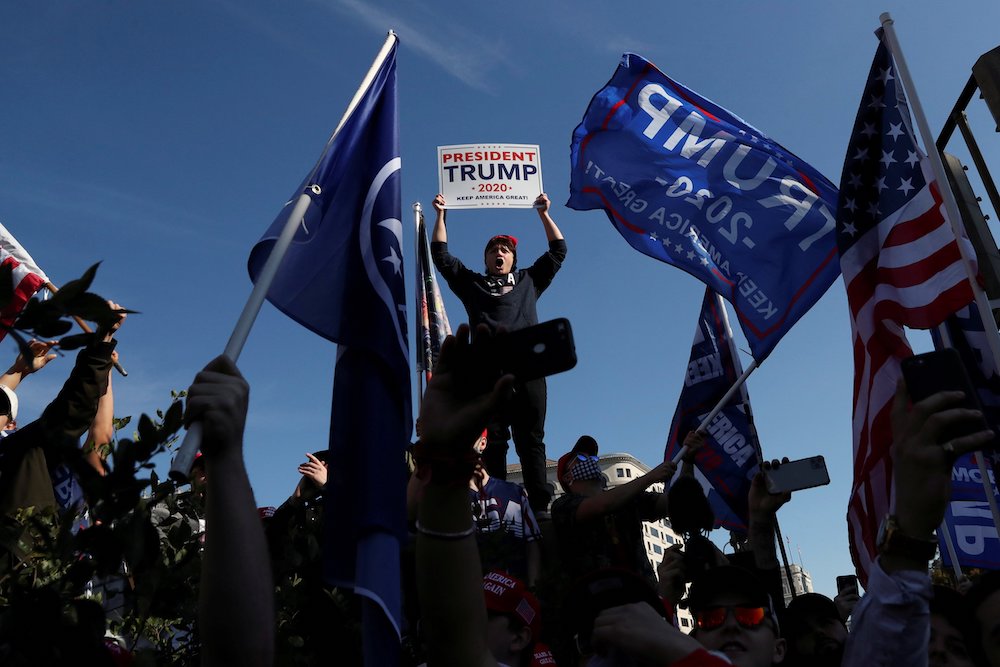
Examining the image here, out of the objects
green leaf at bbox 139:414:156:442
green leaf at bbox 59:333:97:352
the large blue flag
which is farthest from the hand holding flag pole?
the large blue flag

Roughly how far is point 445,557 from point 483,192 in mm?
7240

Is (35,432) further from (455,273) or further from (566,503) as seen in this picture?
(455,273)

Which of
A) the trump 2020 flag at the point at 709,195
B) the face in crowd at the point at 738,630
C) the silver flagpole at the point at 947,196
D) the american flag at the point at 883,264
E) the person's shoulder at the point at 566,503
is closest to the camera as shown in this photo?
the face in crowd at the point at 738,630

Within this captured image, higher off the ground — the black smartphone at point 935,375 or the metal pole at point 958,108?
the metal pole at point 958,108

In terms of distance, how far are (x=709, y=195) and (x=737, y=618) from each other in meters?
4.41

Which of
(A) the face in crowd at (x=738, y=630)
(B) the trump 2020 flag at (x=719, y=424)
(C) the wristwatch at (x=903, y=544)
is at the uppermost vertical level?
(B) the trump 2020 flag at (x=719, y=424)

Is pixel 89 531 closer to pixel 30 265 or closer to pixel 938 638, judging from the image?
pixel 938 638

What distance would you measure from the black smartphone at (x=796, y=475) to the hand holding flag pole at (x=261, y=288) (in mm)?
3179

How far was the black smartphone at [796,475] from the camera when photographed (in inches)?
201

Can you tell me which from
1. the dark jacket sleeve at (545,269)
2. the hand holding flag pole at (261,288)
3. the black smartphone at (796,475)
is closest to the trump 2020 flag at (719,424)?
→ the dark jacket sleeve at (545,269)

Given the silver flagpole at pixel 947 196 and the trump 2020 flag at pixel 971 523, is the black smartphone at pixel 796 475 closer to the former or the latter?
the silver flagpole at pixel 947 196

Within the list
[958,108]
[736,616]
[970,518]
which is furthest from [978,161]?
[736,616]

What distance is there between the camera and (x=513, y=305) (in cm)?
717

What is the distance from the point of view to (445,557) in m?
2.02
